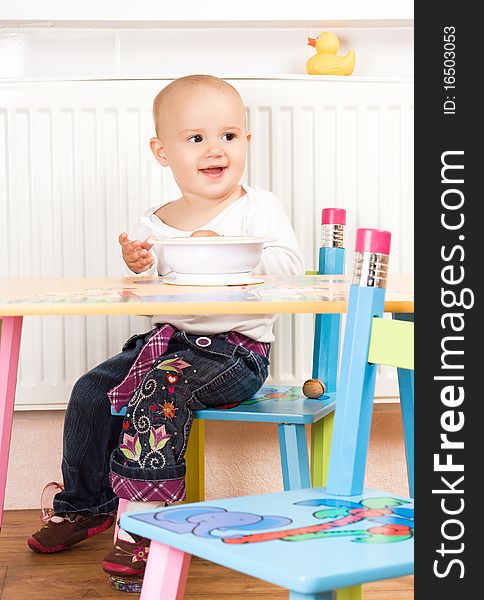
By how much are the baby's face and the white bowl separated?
16.8 inches

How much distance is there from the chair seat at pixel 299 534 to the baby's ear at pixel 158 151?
94 centimetres

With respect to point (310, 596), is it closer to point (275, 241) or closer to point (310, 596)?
point (310, 596)

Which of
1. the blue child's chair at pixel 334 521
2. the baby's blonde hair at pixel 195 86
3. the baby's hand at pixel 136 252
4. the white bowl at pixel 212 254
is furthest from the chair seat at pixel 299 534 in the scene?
the baby's blonde hair at pixel 195 86

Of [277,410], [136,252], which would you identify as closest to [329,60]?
[136,252]

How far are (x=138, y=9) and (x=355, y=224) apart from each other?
23.2 inches

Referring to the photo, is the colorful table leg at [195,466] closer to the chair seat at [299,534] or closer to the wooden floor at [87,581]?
the wooden floor at [87,581]

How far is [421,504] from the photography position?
2.48 ft

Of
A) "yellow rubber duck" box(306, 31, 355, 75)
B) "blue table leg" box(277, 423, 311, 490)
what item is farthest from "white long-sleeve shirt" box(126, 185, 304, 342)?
"yellow rubber duck" box(306, 31, 355, 75)

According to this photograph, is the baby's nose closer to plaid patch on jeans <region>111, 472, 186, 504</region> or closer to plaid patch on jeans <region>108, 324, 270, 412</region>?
plaid patch on jeans <region>108, 324, 270, 412</region>

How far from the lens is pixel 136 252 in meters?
1.47

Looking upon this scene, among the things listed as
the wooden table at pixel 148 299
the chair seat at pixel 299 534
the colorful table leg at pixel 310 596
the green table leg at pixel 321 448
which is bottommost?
the green table leg at pixel 321 448

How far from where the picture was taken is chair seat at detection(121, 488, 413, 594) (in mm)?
695

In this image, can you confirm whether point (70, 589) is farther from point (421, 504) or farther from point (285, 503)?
point (421, 504)

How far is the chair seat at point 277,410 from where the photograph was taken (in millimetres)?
1427
